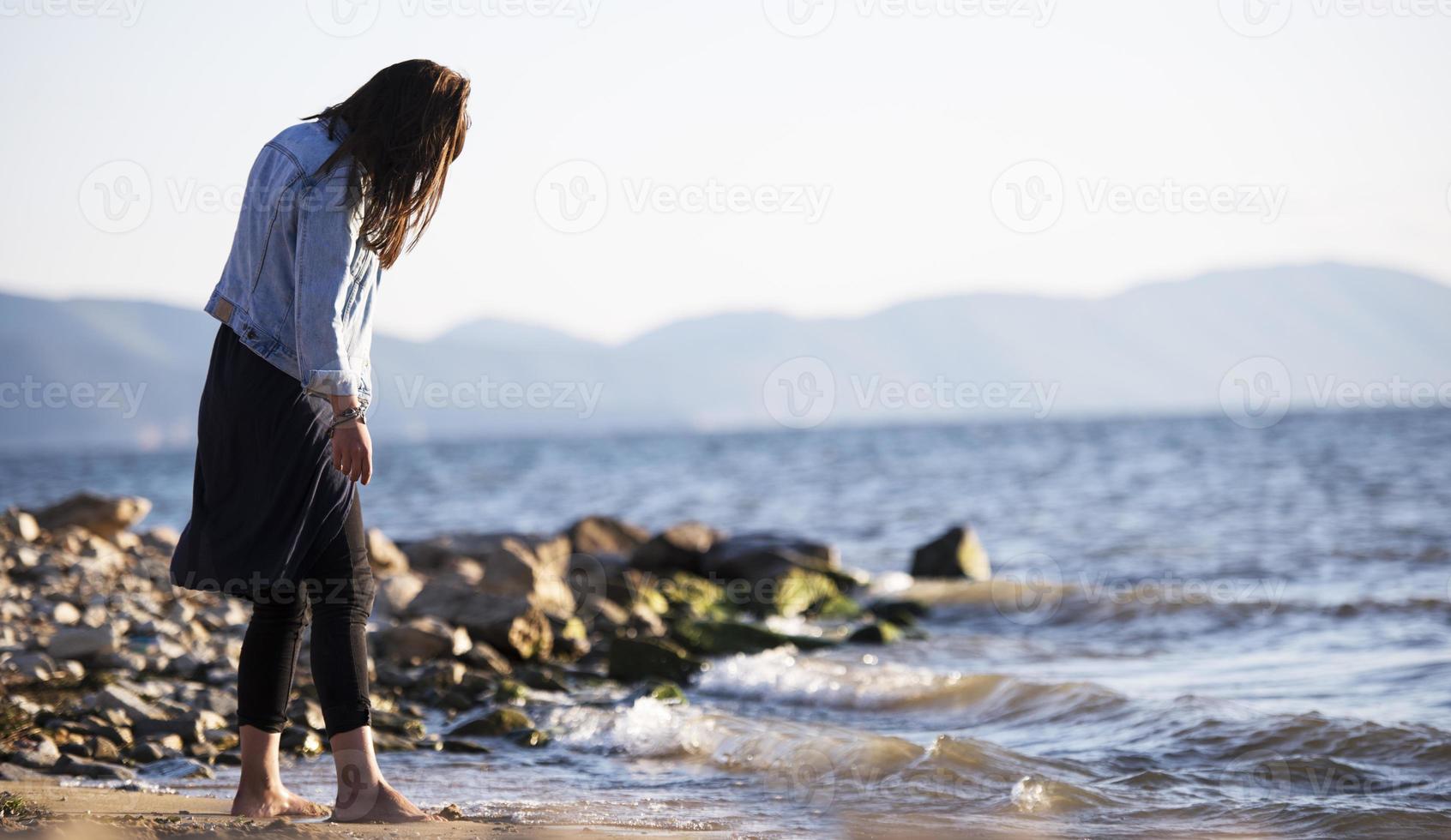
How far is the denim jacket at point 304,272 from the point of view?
101 inches

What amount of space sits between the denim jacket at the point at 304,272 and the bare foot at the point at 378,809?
932 mm

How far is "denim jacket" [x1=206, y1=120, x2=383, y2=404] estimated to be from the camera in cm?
257

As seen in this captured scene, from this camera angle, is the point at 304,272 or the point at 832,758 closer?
the point at 304,272

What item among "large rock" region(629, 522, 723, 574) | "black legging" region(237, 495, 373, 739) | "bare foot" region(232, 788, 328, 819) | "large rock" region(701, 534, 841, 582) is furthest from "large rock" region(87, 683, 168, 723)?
"large rock" region(629, 522, 723, 574)

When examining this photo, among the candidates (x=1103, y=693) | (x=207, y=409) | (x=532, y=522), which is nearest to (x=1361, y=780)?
(x=1103, y=693)

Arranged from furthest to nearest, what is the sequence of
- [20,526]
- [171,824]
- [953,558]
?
1. [953,558]
2. [20,526]
3. [171,824]

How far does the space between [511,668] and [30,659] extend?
90.0 inches

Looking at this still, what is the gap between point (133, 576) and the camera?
7.61 meters

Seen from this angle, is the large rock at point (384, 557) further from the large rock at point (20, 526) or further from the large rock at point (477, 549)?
the large rock at point (20, 526)

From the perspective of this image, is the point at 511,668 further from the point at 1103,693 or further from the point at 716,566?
the point at 716,566

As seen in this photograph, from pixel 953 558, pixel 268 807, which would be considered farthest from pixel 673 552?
pixel 268 807

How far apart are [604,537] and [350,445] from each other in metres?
10.2

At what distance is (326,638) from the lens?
2822 millimetres

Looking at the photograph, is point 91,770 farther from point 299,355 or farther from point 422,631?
point 422,631
